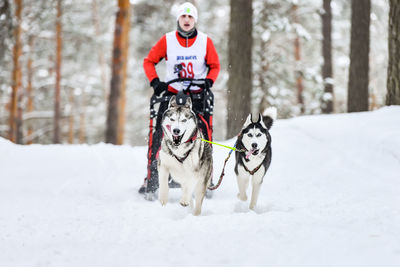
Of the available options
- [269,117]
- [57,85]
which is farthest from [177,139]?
[57,85]

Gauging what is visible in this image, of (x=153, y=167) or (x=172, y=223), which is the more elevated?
(x=153, y=167)

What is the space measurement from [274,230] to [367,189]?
74.5 inches

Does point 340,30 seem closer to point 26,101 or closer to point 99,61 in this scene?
point 99,61

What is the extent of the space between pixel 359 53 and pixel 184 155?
6937 millimetres

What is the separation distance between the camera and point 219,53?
11836mm

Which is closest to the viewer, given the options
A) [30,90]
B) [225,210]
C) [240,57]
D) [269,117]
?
[225,210]

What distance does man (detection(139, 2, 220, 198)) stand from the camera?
334 centimetres

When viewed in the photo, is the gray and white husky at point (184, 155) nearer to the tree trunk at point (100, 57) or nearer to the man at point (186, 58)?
the man at point (186, 58)

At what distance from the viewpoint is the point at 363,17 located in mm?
8180

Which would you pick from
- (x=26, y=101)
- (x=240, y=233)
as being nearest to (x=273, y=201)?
(x=240, y=233)

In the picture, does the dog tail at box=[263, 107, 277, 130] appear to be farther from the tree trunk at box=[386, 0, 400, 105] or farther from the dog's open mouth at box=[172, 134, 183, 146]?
the tree trunk at box=[386, 0, 400, 105]

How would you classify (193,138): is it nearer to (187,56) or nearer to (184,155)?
(184,155)

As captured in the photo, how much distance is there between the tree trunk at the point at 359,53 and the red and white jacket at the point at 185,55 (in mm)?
5974

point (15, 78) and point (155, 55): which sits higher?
point (15, 78)
